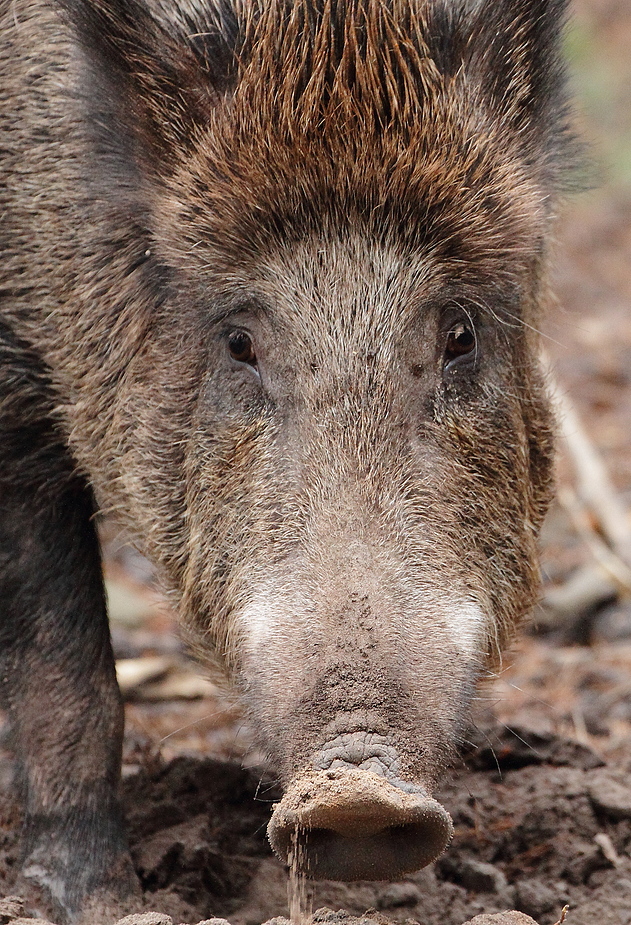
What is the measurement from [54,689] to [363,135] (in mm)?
1862

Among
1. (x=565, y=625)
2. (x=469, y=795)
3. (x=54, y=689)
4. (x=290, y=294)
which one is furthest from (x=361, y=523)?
(x=565, y=625)

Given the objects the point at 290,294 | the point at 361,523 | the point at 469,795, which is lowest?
the point at 469,795

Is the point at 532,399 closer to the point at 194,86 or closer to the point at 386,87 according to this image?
the point at 386,87

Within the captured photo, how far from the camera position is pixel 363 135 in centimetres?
362

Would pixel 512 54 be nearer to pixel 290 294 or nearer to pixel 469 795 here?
pixel 290 294

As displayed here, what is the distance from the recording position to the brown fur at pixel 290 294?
342cm

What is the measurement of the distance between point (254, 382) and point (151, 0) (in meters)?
1.10

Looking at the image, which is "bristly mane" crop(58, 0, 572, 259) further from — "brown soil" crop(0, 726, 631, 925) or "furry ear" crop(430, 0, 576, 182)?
"brown soil" crop(0, 726, 631, 925)

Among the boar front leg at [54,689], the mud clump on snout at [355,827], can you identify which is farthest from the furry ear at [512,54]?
the mud clump on snout at [355,827]

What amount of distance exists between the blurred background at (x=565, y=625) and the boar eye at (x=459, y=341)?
2.97 feet

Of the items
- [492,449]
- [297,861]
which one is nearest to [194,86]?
[492,449]

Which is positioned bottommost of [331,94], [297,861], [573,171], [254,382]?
[297,861]

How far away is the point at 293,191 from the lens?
363cm

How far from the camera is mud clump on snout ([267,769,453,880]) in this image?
2.74 meters
